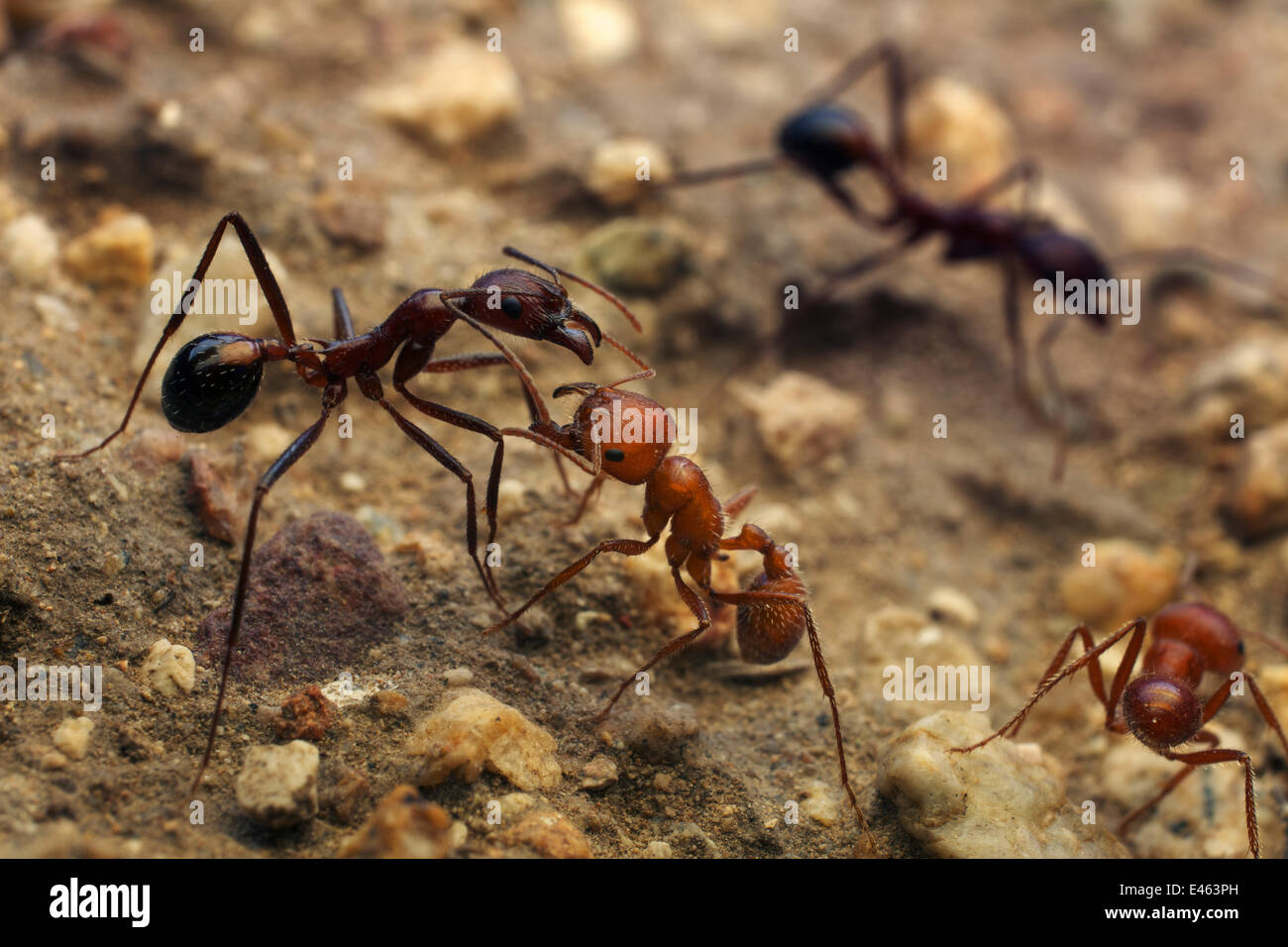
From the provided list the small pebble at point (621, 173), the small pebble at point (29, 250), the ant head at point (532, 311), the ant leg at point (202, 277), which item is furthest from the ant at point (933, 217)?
the small pebble at point (29, 250)

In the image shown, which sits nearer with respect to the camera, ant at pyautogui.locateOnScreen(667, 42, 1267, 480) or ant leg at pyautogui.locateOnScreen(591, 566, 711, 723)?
ant leg at pyautogui.locateOnScreen(591, 566, 711, 723)

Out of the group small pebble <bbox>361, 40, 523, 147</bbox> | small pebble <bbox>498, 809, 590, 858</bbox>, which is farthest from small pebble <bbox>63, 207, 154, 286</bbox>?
small pebble <bbox>498, 809, 590, 858</bbox>

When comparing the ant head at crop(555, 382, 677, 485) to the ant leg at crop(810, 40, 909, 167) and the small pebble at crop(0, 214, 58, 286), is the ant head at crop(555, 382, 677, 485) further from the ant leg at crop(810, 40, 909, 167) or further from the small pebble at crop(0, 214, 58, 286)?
the ant leg at crop(810, 40, 909, 167)

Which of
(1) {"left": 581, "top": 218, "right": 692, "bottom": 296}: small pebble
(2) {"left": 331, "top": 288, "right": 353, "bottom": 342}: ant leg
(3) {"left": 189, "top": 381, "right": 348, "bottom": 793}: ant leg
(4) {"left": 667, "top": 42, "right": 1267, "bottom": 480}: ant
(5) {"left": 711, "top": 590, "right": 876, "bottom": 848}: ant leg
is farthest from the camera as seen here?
(4) {"left": 667, "top": 42, "right": 1267, "bottom": 480}: ant

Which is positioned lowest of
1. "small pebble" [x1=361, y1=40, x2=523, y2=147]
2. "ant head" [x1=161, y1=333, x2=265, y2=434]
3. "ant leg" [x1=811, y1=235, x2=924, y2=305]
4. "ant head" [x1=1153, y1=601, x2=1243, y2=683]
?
"ant head" [x1=1153, y1=601, x2=1243, y2=683]

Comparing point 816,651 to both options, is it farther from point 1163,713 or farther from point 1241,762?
point 1241,762

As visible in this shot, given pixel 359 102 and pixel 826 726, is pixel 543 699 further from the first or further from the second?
pixel 359 102

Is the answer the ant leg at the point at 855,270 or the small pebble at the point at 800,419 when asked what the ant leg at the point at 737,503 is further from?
the ant leg at the point at 855,270

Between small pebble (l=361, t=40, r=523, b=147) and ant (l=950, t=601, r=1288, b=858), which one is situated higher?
small pebble (l=361, t=40, r=523, b=147)

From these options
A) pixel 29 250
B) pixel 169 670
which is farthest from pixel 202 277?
pixel 169 670
